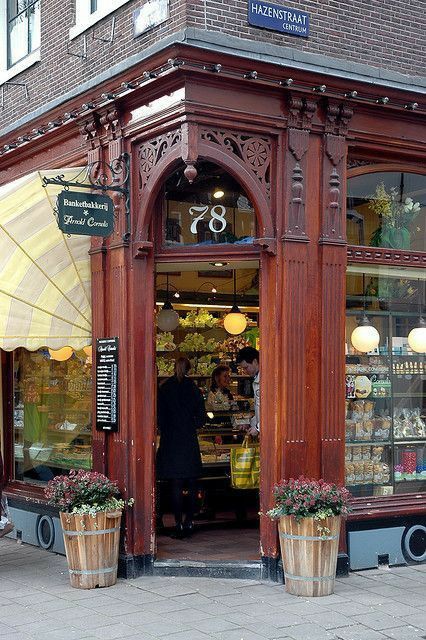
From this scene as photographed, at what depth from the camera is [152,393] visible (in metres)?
9.13

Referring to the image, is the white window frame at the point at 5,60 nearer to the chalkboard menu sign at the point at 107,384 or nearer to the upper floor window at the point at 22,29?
the upper floor window at the point at 22,29

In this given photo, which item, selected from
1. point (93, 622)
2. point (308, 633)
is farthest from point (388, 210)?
point (93, 622)

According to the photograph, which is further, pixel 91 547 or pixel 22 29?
pixel 22 29

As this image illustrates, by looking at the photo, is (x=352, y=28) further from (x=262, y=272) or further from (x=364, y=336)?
(x=364, y=336)

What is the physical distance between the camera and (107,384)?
940 cm

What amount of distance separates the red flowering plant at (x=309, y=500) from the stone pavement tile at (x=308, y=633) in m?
1.06

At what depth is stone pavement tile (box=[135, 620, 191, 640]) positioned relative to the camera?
716 cm

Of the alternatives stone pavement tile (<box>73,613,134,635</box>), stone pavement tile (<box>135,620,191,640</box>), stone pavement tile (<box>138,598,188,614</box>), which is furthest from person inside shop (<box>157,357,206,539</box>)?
stone pavement tile (<box>135,620,191,640</box>)

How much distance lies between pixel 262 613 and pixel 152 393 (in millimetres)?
2478

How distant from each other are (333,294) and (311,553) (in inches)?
103

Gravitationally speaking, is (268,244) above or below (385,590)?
above

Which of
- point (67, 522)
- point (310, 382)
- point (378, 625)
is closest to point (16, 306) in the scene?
point (67, 522)

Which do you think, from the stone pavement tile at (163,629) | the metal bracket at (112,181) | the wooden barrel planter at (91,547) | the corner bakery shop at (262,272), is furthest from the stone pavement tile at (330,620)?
the metal bracket at (112,181)

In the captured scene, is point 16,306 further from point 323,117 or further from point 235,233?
point 323,117
